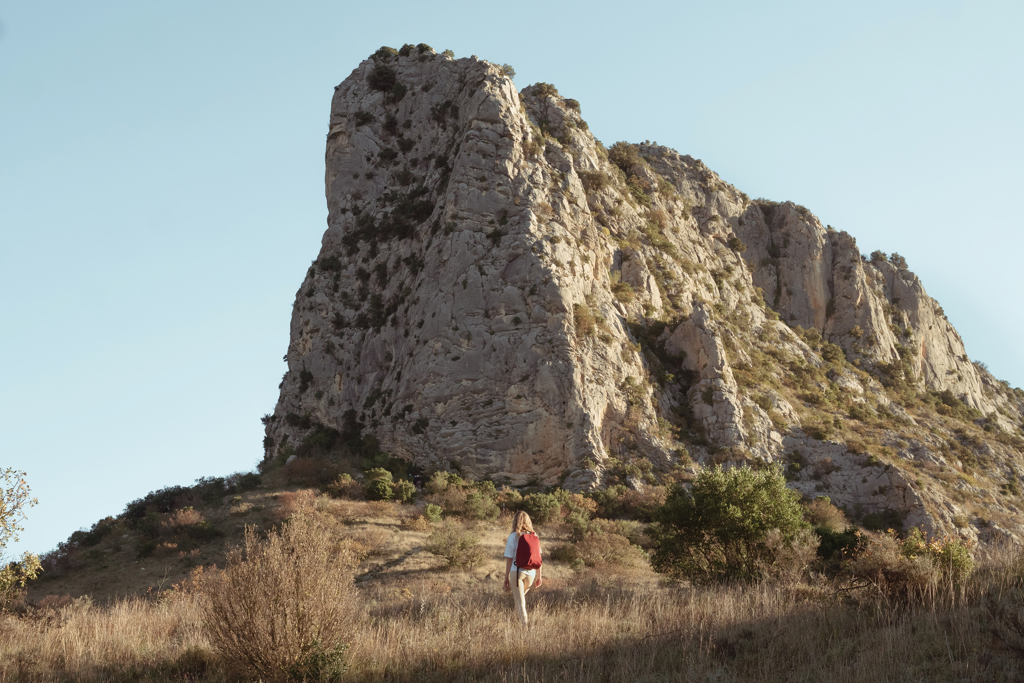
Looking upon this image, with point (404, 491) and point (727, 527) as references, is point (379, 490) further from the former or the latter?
point (727, 527)

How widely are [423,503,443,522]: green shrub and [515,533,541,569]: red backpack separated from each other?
46.3ft

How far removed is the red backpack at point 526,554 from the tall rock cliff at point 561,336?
1784 centimetres

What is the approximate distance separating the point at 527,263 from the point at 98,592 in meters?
Result: 20.8

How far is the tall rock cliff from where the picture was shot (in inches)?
1163

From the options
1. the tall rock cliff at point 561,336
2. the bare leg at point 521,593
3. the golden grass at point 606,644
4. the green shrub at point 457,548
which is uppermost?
the tall rock cliff at point 561,336

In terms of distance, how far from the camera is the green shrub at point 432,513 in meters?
23.5

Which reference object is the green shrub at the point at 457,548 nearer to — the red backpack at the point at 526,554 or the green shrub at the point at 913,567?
the red backpack at the point at 526,554

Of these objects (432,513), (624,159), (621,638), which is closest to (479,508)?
(432,513)

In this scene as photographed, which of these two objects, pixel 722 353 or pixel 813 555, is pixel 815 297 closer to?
pixel 722 353

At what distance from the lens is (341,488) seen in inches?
1032

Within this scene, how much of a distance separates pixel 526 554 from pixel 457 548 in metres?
9.41

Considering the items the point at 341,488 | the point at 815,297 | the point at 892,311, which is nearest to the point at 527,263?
the point at 341,488

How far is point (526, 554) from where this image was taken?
986cm

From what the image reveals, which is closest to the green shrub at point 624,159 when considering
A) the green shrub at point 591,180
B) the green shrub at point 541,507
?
the green shrub at point 591,180
